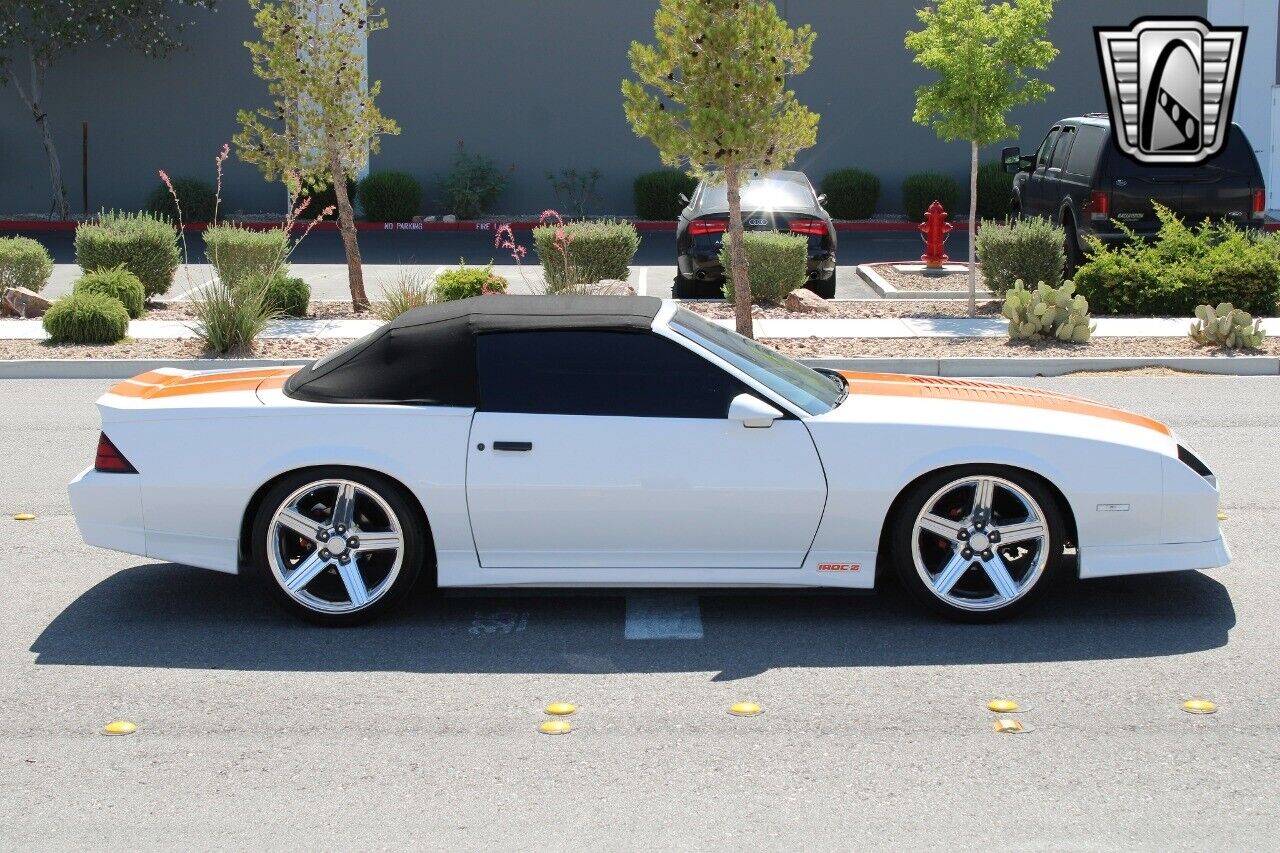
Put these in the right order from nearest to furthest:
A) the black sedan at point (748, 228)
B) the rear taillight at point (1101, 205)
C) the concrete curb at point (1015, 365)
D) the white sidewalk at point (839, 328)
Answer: the concrete curb at point (1015, 365) < the white sidewalk at point (839, 328) < the rear taillight at point (1101, 205) < the black sedan at point (748, 228)

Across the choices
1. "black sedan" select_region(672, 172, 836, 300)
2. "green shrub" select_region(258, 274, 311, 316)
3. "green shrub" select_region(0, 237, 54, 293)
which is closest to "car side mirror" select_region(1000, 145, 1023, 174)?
"black sedan" select_region(672, 172, 836, 300)

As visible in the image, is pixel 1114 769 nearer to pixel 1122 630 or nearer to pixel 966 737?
pixel 966 737

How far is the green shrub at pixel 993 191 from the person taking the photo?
2847 centimetres

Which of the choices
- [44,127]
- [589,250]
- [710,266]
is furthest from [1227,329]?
[44,127]

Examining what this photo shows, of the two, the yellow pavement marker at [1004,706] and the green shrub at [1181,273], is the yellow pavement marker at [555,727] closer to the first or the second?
the yellow pavement marker at [1004,706]

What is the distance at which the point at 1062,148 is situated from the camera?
19562mm

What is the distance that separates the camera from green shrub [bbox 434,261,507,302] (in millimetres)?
15820

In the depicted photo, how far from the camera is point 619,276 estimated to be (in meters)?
18.8

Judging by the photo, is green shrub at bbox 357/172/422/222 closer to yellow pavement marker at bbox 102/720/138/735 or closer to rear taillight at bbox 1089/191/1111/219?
rear taillight at bbox 1089/191/1111/219

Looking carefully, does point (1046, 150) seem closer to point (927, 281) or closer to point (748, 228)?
point (927, 281)

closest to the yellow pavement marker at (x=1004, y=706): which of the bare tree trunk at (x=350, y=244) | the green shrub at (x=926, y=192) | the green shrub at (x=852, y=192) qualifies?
the bare tree trunk at (x=350, y=244)

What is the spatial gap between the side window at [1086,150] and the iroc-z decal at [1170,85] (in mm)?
215

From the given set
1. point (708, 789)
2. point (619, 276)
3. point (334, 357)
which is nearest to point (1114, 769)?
point (708, 789)

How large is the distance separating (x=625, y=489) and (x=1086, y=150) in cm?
1338
